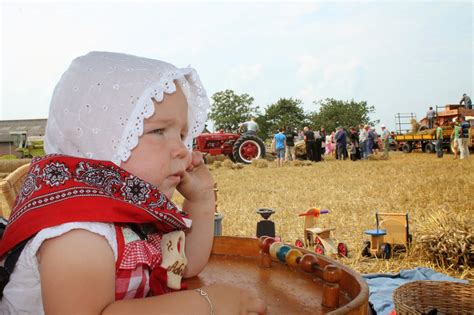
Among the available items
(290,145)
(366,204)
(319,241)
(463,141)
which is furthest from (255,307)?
(290,145)

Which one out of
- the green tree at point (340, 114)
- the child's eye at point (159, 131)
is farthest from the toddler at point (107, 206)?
the green tree at point (340, 114)

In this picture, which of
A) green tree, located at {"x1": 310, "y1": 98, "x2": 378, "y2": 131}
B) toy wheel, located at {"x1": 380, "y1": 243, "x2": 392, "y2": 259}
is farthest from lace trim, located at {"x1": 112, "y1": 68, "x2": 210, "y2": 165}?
green tree, located at {"x1": 310, "y1": 98, "x2": 378, "y2": 131}

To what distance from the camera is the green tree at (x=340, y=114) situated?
155 feet

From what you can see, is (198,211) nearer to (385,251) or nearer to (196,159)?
(196,159)

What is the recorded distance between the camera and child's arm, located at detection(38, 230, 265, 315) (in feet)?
2.92

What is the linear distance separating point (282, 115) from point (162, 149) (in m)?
49.5

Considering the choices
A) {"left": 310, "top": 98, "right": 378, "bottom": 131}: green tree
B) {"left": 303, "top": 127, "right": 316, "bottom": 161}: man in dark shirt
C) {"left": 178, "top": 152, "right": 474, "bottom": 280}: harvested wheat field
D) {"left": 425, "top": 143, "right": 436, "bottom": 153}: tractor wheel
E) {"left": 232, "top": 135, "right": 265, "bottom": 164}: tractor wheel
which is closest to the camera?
{"left": 178, "top": 152, "right": 474, "bottom": 280}: harvested wheat field

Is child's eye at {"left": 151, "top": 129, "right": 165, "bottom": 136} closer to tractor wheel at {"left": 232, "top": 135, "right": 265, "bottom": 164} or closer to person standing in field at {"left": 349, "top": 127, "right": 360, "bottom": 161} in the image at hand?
tractor wheel at {"left": 232, "top": 135, "right": 265, "bottom": 164}

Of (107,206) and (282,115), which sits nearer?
(107,206)

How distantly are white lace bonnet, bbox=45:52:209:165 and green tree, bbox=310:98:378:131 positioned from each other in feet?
153

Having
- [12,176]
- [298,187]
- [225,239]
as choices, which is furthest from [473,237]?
[298,187]

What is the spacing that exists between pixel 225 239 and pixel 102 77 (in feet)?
2.65

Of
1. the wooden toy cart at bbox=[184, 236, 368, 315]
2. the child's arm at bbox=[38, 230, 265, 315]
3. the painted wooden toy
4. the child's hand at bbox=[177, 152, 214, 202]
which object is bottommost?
the painted wooden toy

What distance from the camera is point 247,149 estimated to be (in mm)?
15992
